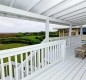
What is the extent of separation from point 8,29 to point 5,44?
1.83 m

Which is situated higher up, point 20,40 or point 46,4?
point 46,4

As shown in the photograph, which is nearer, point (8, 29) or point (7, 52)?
point (7, 52)

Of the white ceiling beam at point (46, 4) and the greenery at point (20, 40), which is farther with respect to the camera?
A: the greenery at point (20, 40)

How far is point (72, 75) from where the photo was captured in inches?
133

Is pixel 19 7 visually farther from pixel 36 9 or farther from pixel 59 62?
pixel 59 62

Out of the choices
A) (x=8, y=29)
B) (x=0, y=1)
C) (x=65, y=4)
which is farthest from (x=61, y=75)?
(x=8, y=29)

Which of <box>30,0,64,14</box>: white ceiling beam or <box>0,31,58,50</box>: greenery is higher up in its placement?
<box>30,0,64,14</box>: white ceiling beam

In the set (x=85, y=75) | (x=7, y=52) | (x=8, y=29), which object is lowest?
(x=85, y=75)

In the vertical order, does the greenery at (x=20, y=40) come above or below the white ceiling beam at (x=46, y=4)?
below

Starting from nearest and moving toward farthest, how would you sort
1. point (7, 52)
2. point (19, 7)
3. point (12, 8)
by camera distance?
point (7, 52) → point (12, 8) → point (19, 7)

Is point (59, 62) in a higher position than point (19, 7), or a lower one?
lower

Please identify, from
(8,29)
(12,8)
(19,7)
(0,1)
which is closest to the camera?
(0,1)

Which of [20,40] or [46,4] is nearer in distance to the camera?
[46,4]

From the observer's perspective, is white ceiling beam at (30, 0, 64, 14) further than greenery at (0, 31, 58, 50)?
No
